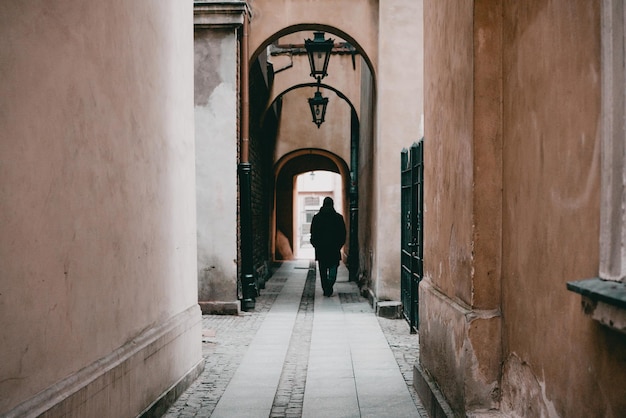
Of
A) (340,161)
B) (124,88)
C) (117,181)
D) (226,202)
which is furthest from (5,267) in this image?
(340,161)

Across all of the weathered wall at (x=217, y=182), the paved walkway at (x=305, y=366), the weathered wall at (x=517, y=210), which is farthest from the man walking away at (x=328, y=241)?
the weathered wall at (x=517, y=210)

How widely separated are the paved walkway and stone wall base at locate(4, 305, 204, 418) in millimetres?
247

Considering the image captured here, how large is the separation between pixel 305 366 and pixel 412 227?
2617 millimetres

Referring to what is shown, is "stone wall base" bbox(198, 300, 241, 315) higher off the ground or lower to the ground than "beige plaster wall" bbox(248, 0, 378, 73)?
lower

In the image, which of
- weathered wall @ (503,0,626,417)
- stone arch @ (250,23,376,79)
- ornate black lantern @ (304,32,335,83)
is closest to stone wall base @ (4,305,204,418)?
weathered wall @ (503,0,626,417)

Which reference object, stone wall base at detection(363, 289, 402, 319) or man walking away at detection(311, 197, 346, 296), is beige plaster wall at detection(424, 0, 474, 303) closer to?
stone wall base at detection(363, 289, 402, 319)

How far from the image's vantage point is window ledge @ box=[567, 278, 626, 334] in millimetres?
1907

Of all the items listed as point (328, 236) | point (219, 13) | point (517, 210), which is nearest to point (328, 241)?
point (328, 236)

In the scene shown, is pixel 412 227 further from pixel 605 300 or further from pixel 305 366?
pixel 605 300

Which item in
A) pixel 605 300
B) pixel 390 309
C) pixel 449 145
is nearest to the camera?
pixel 605 300

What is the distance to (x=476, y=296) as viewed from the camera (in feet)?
Result: 12.1

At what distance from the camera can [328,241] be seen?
42.9ft

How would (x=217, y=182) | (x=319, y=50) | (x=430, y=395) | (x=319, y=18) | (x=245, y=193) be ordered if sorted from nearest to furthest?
(x=430, y=395), (x=217, y=182), (x=245, y=193), (x=319, y=18), (x=319, y=50)

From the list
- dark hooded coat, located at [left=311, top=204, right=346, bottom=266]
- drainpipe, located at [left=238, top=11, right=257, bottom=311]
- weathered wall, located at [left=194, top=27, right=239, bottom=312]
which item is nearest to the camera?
weathered wall, located at [left=194, top=27, right=239, bottom=312]
